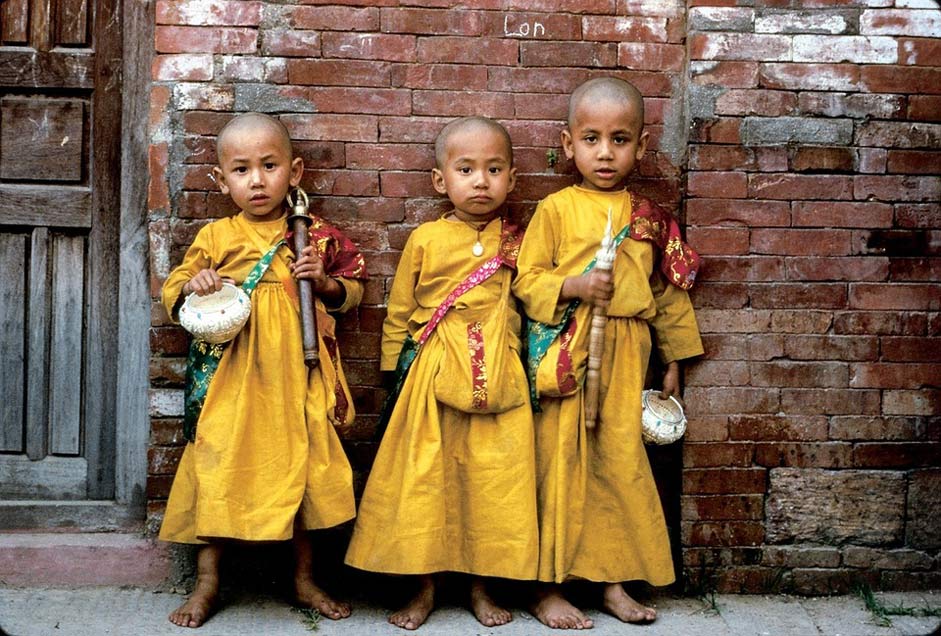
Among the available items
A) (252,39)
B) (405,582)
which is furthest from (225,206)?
(405,582)

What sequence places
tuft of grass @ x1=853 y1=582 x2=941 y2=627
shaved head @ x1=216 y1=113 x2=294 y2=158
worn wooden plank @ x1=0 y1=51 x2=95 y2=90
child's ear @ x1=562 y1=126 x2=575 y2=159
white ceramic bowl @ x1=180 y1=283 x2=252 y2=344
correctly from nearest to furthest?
white ceramic bowl @ x1=180 y1=283 x2=252 y2=344
shaved head @ x1=216 y1=113 x2=294 y2=158
tuft of grass @ x1=853 y1=582 x2=941 y2=627
child's ear @ x1=562 y1=126 x2=575 y2=159
worn wooden plank @ x1=0 y1=51 x2=95 y2=90

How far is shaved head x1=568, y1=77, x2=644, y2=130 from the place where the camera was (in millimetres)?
3895

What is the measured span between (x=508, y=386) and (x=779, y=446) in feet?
3.67

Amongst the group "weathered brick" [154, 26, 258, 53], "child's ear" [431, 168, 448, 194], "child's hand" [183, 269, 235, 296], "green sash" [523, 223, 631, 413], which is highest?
"weathered brick" [154, 26, 258, 53]

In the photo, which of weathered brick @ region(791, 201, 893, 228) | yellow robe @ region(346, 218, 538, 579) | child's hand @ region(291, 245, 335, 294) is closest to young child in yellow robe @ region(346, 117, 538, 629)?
yellow robe @ region(346, 218, 538, 579)

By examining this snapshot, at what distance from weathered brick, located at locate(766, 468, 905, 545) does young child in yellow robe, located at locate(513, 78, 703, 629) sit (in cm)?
51

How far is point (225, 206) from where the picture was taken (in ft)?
13.2

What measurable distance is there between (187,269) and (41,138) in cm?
100

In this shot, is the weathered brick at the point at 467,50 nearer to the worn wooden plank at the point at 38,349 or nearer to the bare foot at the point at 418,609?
the worn wooden plank at the point at 38,349

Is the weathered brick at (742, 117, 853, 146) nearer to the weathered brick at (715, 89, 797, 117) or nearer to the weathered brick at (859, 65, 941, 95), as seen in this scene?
the weathered brick at (715, 89, 797, 117)

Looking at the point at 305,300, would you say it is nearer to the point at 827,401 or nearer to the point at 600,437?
the point at 600,437

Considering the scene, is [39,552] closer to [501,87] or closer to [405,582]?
[405,582]

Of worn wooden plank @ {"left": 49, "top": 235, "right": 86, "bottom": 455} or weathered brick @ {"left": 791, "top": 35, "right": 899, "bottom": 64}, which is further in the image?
worn wooden plank @ {"left": 49, "top": 235, "right": 86, "bottom": 455}

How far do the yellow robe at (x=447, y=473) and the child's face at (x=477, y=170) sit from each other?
13 cm
